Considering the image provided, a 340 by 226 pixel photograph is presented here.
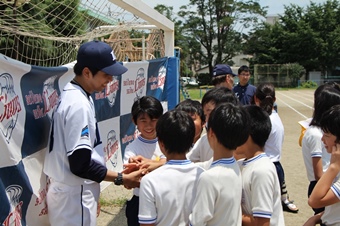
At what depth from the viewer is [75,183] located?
6.84ft

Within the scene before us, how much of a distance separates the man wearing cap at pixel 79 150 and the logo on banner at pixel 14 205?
6.6 inches

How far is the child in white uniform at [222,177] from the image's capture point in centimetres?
170

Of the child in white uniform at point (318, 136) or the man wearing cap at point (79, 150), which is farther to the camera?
the child in white uniform at point (318, 136)

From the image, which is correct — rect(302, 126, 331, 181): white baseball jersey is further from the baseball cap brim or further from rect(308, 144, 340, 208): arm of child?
the baseball cap brim

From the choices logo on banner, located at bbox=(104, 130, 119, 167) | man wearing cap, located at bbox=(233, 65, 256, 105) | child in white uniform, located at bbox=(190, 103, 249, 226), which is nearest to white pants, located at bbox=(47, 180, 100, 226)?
child in white uniform, located at bbox=(190, 103, 249, 226)

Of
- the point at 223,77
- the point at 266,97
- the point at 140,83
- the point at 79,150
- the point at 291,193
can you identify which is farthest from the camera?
the point at 291,193

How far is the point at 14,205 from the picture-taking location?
2.04m

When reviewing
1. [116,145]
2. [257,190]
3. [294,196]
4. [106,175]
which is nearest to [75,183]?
[106,175]

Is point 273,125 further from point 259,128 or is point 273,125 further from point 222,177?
point 222,177

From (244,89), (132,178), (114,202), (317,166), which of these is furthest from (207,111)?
(244,89)

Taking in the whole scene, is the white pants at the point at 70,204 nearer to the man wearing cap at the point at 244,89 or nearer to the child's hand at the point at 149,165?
the child's hand at the point at 149,165

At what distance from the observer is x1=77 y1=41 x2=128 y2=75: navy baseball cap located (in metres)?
2.08

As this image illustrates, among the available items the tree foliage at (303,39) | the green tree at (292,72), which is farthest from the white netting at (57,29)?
the tree foliage at (303,39)

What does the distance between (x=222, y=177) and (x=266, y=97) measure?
230cm
